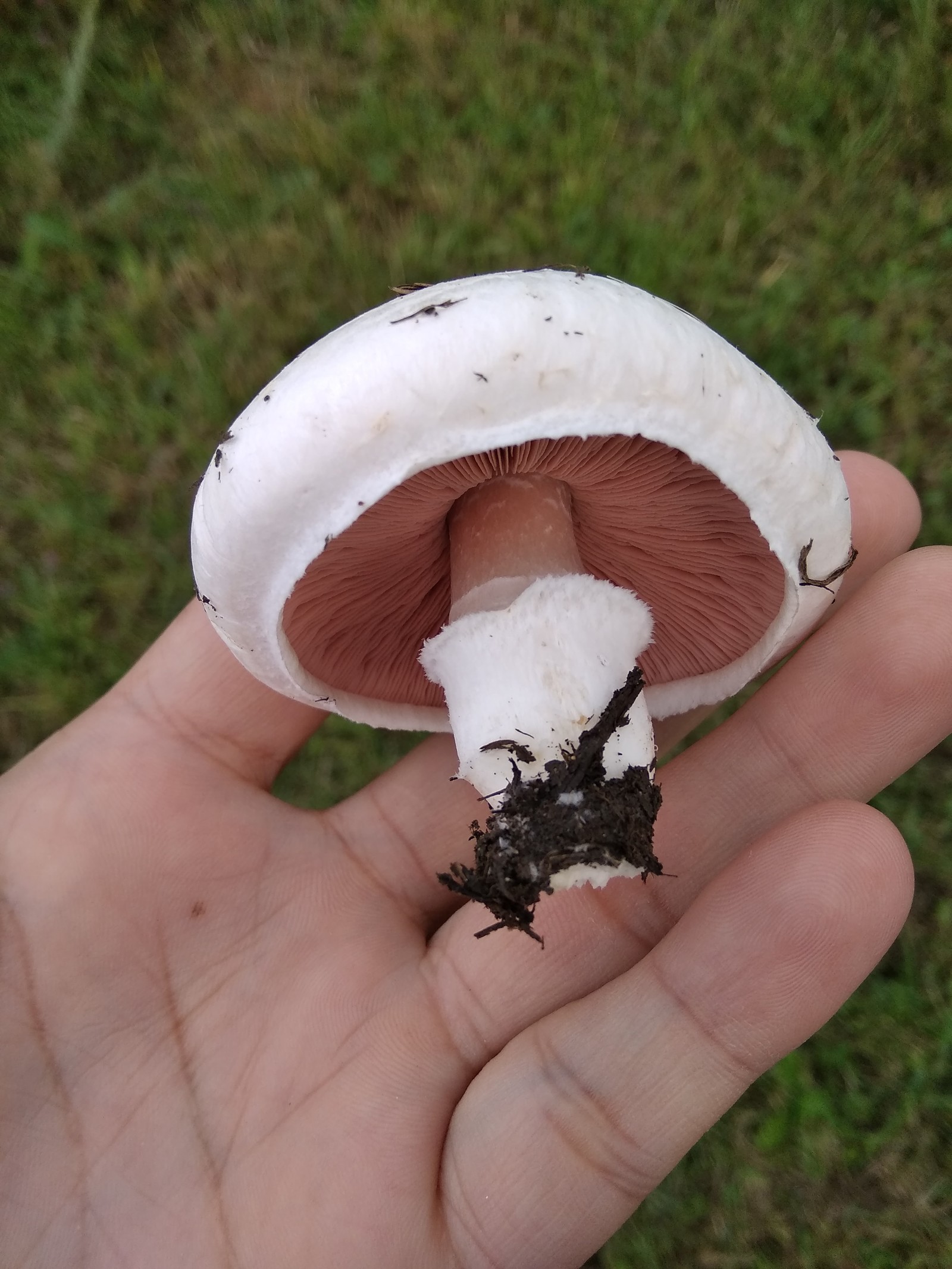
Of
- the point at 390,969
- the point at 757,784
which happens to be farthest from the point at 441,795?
the point at 757,784

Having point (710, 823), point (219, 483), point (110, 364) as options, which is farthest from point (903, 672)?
point (110, 364)

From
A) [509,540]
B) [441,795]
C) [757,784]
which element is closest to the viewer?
[509,540]

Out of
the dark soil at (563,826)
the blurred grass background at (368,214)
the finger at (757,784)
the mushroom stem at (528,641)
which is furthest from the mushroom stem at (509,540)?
the blurred grass background at (368,214)

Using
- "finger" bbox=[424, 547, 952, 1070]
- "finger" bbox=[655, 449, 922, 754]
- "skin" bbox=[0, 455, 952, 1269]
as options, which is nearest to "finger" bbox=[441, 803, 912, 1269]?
"skin" bbox=[0, 455, 952, 1269]

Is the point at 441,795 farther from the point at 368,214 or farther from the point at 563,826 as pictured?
the point at 368,214

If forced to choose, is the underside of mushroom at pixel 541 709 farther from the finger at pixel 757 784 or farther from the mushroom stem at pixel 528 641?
the finger at pixel 757 784

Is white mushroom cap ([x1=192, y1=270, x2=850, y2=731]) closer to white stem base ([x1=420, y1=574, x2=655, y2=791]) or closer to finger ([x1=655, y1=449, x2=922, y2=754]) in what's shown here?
white stem base ([x1=420, y1=574, x2=655, y2=791])

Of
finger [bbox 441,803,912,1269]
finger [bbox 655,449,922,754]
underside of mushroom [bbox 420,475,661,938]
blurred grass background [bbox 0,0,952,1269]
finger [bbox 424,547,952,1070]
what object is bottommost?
finger [bbox 441,803,912,1269]
